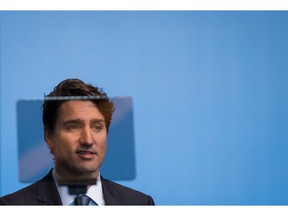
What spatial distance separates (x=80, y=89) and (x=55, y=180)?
45 cm

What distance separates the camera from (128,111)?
2.59 m

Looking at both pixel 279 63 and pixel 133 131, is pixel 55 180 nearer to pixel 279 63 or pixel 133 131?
pixel 133 131

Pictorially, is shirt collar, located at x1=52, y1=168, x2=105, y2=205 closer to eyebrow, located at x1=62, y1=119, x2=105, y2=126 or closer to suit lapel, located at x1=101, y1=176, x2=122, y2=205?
suit lapel, located at x1=101, y1=176, x2=122, y2=205

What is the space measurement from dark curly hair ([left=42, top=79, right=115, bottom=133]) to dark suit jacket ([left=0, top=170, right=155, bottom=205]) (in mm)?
267

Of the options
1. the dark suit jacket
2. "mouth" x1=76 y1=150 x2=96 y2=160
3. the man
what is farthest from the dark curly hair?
the dark suit jacket

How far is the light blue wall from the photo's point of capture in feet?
8.50

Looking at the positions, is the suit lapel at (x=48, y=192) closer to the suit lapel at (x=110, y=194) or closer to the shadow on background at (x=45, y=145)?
the shadow on background at (x=45, y=145)

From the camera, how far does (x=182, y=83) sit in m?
2.64

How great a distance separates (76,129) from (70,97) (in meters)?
0.16

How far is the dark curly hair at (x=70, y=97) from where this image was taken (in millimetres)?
2553

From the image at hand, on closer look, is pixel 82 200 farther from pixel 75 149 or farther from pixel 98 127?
pixel 98 127
